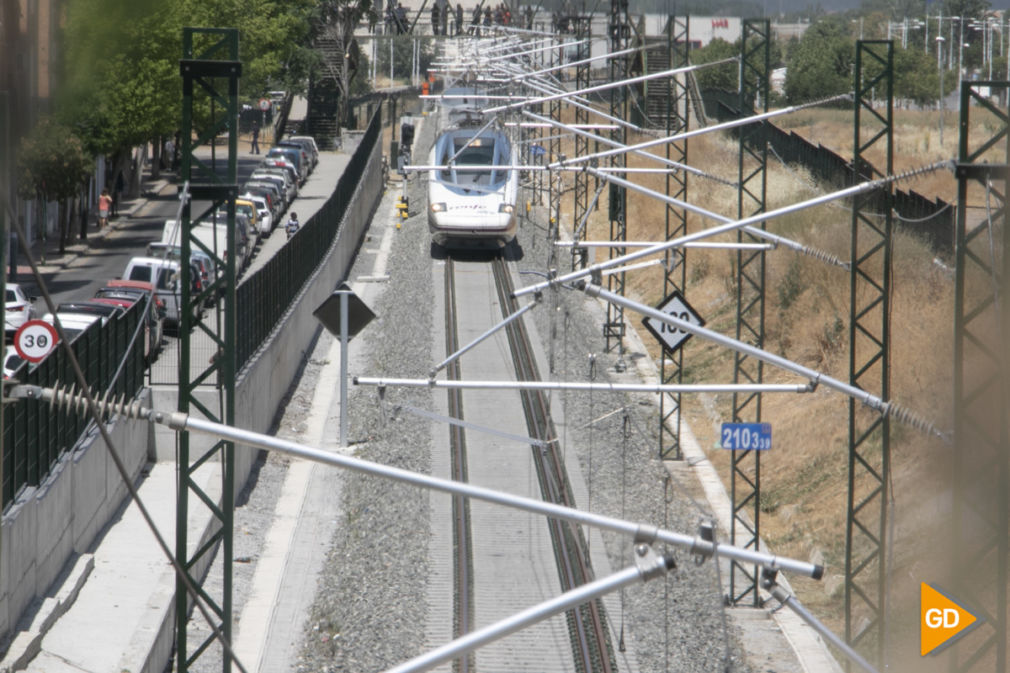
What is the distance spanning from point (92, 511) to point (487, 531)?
17.5 feet

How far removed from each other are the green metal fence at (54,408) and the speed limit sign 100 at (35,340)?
743 millimetres

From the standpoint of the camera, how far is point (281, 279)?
91.9 ft

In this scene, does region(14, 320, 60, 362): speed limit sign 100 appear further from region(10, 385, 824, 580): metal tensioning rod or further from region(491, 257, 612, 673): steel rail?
region(10, 385, 824, 580): metal tensioning rod

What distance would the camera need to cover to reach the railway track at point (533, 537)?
1505cm

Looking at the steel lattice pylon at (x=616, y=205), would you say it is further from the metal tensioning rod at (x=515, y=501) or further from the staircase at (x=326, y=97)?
the staircase at (x=326, y=97)

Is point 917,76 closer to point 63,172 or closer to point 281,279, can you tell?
point 63,172

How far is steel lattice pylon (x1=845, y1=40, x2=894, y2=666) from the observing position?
13.5 m

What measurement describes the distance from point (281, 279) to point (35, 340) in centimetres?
914

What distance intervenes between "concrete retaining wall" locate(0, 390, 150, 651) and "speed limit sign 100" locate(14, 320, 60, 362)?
4.98 ft

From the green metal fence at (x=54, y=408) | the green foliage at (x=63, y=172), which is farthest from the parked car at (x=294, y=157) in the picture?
the green metal fence at (x=54, y=408)

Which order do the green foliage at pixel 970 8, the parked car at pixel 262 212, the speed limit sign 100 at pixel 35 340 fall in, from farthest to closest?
1. the green foliage at pixel 970 8
2. the parked car at pixel 262 212
3. the speed limit sign 100 at pixel 35 340

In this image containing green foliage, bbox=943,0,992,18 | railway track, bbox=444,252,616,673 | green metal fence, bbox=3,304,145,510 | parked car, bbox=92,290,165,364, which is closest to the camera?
green metal fence, bbox=3,304,145,510

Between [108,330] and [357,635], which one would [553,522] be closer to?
[357,635]

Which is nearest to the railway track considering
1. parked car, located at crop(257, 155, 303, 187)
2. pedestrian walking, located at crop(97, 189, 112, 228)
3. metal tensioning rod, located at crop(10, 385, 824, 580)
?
metal tensioning rod, located at crop(10, 385, 824, 580)
